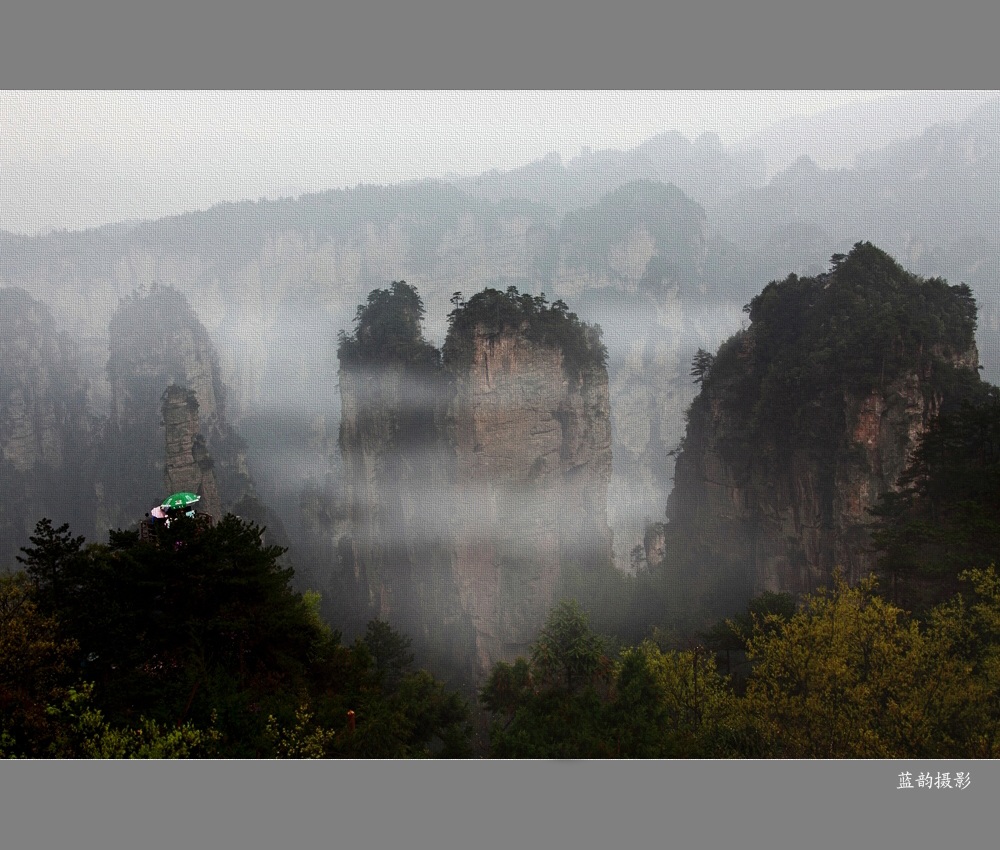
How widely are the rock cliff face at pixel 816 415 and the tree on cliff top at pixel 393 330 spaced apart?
8.30 metres

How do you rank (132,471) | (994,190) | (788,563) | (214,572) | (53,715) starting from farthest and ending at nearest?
1. (132,471)
2. (994,190)
3. (788,563)
4. (214,572)
5. (53,715)

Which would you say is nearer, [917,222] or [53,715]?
[53,715]

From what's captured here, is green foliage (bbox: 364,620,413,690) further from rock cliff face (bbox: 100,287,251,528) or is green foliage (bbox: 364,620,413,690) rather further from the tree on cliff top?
rock cliff face (bbox: 100,287,251,528)

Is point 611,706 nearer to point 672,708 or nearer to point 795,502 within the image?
point 672,708

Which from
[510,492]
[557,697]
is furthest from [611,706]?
[510,492]

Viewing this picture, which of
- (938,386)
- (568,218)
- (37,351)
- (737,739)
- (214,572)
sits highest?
(568,218)

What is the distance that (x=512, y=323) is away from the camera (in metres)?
19.5

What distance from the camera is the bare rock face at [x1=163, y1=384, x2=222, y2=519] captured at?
22.0 m

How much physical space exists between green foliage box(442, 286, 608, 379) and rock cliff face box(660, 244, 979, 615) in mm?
3875

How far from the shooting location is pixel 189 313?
86.5 feet

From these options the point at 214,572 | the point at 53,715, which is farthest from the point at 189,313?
the point at 53,715

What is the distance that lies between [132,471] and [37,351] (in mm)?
5201

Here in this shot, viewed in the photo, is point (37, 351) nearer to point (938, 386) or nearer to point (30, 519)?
point (30, 519)

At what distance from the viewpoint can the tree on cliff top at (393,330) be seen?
21.4 m
